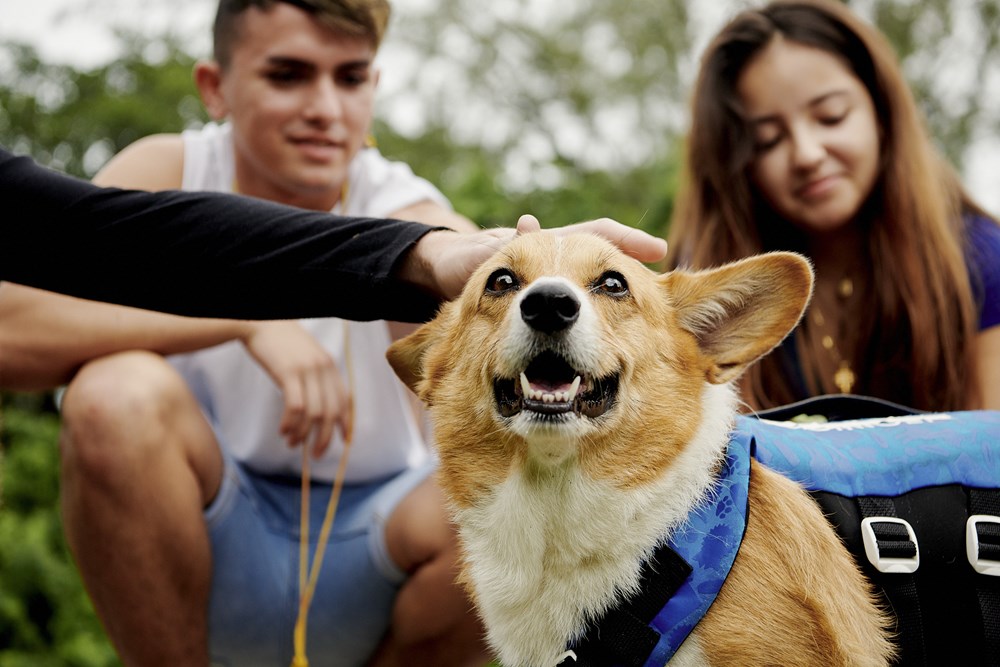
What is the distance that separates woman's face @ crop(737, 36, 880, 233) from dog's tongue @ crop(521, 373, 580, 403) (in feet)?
5.23

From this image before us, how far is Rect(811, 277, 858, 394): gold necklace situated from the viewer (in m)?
3.21

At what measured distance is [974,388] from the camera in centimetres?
308

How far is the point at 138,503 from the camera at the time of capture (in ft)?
8.36

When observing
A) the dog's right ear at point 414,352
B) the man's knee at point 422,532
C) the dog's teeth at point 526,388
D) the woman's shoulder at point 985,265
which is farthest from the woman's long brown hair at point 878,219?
the dog's teeth at point 526,388

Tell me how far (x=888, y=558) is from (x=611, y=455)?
2.10 ft

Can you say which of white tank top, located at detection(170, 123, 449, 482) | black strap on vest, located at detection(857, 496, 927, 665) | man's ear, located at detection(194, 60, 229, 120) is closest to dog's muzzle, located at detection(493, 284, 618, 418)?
black strap on vest, located at detection(857, 496, 927, 665)

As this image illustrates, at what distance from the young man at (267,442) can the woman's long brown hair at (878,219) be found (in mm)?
1043

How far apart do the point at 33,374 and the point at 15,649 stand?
121 inches

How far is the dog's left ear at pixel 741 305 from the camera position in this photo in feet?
7.11

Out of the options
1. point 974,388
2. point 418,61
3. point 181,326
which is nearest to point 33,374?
point 181,326

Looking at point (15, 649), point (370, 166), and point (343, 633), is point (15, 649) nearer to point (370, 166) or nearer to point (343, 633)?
point (343, 633)

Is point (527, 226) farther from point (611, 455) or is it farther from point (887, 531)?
point (887, 531)

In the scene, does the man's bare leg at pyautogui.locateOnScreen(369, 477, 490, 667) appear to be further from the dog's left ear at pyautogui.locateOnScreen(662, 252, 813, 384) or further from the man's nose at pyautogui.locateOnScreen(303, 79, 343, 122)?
the man's nose at pyautogui.locateOnScreen(303, 79, 343, 122)

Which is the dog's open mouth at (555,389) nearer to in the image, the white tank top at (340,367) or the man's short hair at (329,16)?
the white tank top at (340,367)
